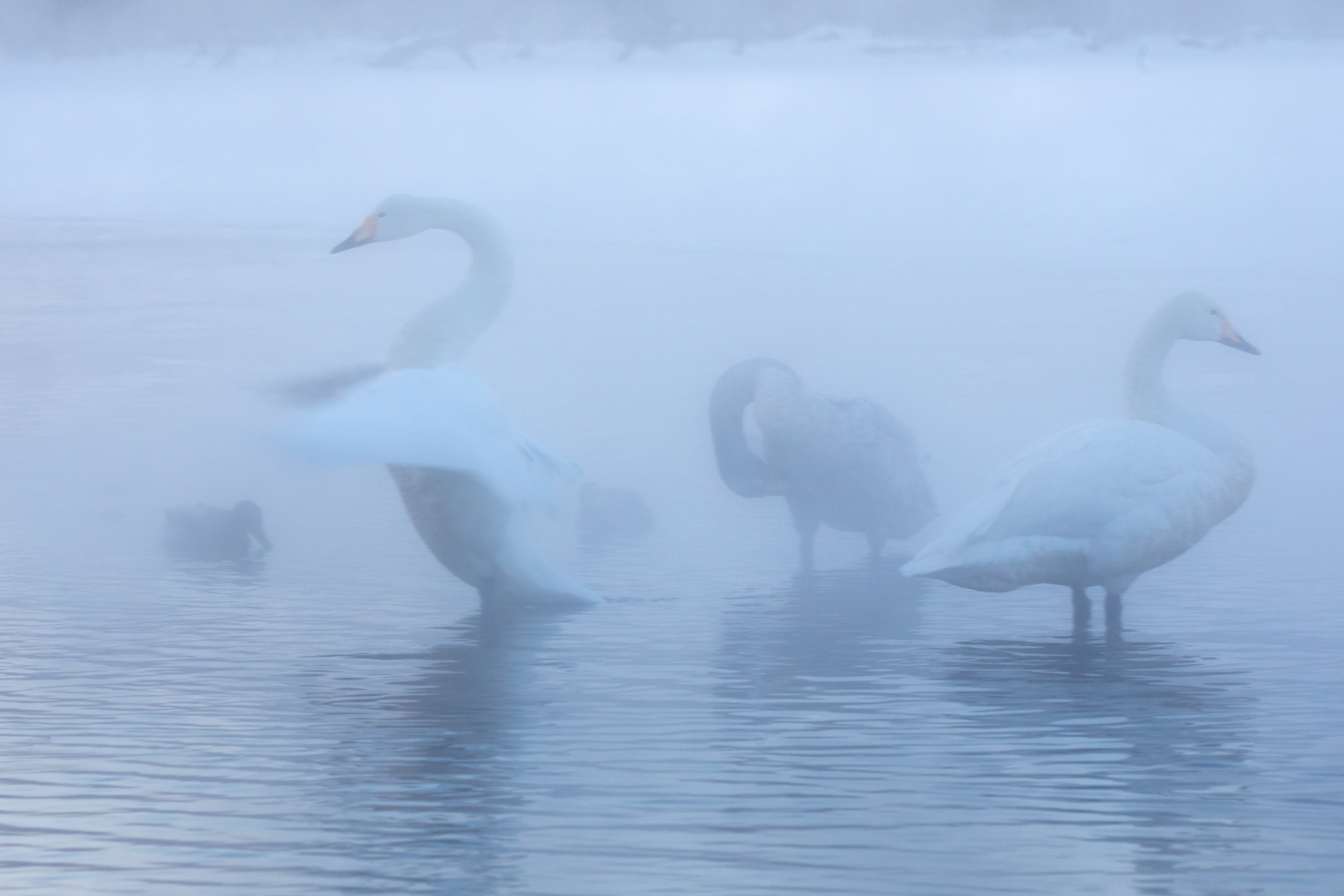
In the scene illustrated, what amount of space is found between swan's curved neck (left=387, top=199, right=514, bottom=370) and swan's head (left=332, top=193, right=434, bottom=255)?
24 mm

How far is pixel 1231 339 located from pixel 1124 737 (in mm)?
2022

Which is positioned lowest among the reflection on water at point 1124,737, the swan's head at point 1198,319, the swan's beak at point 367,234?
the reflection on water at point 1124,737

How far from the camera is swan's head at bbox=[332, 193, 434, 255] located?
17.4 feet

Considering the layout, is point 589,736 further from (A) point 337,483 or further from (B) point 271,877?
(A) point 337,483

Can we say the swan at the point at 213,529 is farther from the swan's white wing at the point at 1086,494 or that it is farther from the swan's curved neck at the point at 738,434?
the swan's white wing at the point at 1086,494

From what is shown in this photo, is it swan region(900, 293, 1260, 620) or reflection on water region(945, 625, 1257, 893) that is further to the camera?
swan region(900, 293, 1260, 620)

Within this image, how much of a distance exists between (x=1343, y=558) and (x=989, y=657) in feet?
5.27

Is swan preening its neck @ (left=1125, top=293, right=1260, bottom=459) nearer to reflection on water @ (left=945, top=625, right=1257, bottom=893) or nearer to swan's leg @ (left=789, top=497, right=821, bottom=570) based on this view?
reflection on water @ (left=945, top=625, right=1257, bottom=893)

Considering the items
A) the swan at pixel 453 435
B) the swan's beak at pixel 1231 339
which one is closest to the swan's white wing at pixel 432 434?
the swan at pixel 453 435

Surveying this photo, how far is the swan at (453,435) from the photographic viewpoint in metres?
4.02

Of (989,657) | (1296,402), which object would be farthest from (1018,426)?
(989,657)

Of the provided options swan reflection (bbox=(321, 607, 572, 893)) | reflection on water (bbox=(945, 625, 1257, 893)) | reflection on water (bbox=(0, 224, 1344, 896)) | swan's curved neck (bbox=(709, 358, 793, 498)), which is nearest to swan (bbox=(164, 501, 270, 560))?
reflection on water (bbox=(0, 224, 1344, 896))

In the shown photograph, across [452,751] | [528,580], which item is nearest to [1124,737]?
[452,751]

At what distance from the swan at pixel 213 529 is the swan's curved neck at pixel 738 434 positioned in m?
1.44
